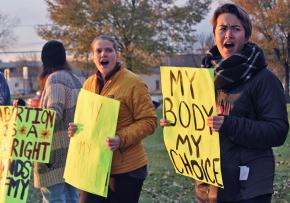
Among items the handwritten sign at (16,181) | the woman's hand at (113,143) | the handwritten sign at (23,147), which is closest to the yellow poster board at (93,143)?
the woman's hand at (113,143)

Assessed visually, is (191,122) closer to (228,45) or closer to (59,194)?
(228,45)

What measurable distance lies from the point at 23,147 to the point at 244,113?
2.33 meters

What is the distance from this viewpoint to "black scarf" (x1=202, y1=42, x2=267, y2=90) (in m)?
2.81

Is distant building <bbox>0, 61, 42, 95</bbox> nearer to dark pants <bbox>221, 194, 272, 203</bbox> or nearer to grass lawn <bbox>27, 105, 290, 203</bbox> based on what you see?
grass lawn <bbox>27, 105, 290, 203</bbox>

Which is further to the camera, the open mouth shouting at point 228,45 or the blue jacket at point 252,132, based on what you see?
the open mouth shouting at point 228,45

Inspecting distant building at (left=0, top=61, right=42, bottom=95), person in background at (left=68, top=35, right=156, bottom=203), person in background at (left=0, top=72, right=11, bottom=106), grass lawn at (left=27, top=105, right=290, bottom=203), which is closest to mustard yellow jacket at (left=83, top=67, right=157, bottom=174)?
person in background at (left=68, top=35, right=156, bottom=203)

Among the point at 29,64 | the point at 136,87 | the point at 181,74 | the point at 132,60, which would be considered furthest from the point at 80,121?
the point at 29,64

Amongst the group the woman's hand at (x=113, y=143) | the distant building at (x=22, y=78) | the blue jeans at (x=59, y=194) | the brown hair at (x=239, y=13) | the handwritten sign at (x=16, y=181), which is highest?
the brown hair at (x=239, y=13)

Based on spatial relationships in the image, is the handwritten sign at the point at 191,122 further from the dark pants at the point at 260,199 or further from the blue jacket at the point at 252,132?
the dark pants at the point at 260,199

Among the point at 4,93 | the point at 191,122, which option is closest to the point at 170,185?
the point at 4,93

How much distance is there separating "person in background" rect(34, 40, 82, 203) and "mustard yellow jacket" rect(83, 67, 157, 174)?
2.81ft

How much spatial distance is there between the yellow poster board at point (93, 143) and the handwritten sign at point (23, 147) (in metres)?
0.55

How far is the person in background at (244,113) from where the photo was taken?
9.18 ft

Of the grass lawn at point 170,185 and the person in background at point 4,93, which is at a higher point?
the person in background at point 4,93
